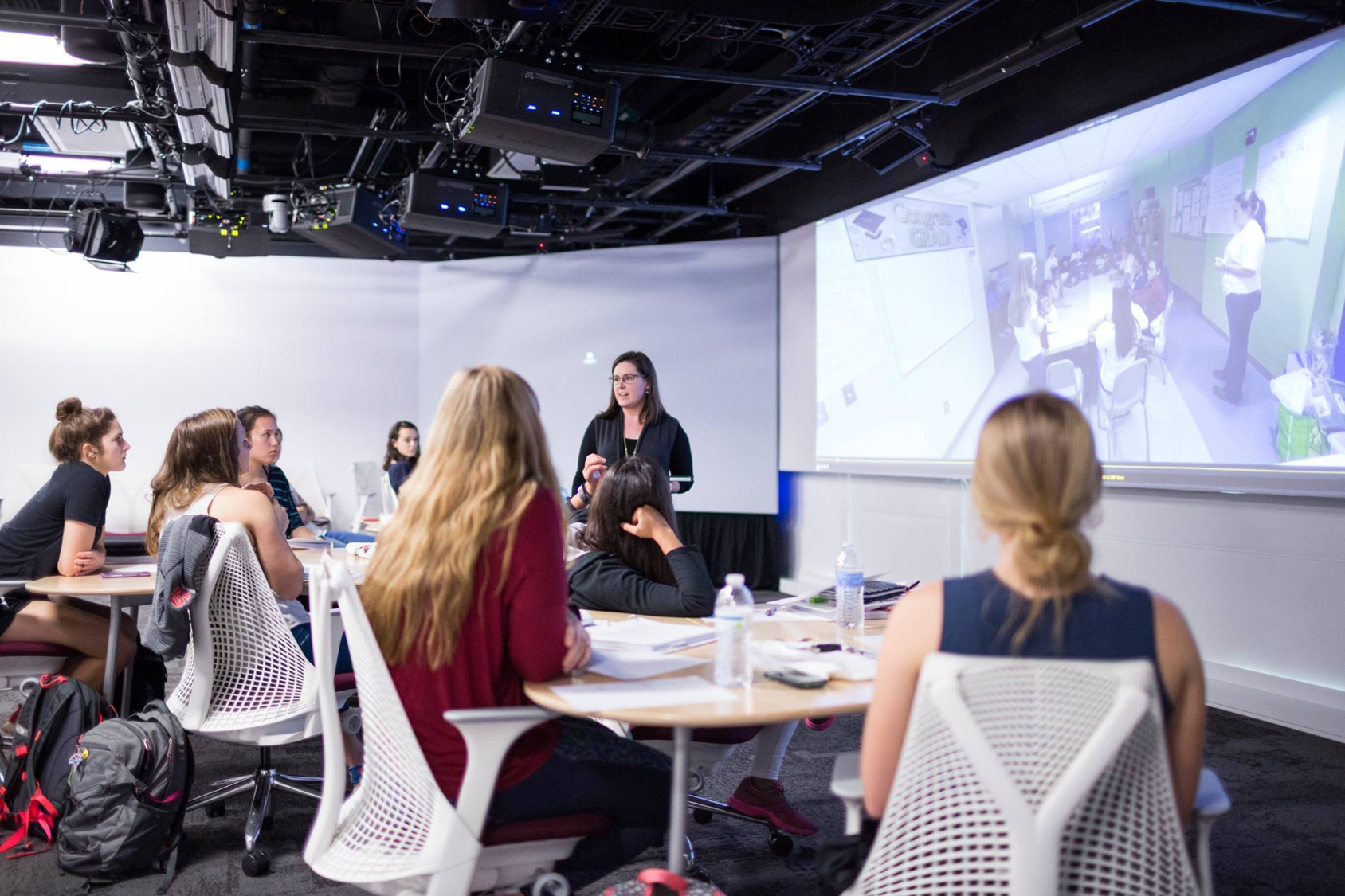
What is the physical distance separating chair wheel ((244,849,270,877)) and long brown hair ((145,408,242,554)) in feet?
3.34

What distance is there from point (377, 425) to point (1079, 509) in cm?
949

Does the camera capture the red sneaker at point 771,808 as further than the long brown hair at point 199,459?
No

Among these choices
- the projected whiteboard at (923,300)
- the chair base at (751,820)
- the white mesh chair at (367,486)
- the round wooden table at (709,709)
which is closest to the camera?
the round wooden table at (709,709)

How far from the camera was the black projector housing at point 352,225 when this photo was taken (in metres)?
7.33

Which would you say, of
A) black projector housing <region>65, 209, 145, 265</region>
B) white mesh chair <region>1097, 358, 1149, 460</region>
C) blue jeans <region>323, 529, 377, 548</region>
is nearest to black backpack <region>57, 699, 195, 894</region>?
blue jeans <region>323, 529, 377, 548</region>

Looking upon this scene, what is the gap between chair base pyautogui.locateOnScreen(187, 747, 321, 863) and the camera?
10.5ft

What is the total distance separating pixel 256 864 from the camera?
2.94m

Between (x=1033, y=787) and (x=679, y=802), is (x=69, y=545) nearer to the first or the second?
(x=679, y=802)

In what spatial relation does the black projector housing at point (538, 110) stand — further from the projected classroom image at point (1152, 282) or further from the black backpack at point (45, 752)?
the black backpack at point (45, 752)

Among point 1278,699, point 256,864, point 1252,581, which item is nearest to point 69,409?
point 256,864

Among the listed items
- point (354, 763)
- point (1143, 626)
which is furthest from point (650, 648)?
point (1143, 626)

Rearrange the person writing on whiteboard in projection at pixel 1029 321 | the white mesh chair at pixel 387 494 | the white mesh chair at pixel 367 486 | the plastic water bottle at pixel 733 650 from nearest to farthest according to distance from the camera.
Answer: the plastic water bottle at pixel 733 650 < the person writing on whiteboard in projection at pixel 1029 321 < the white mesh chair at pixel 387 494 < the white mesh chair at pixel 367 486

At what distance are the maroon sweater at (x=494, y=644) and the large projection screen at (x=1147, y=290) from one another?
6.87 feet

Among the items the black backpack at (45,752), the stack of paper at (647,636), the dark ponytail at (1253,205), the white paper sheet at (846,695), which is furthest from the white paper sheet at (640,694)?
the dark ponytail at (1253,205)
